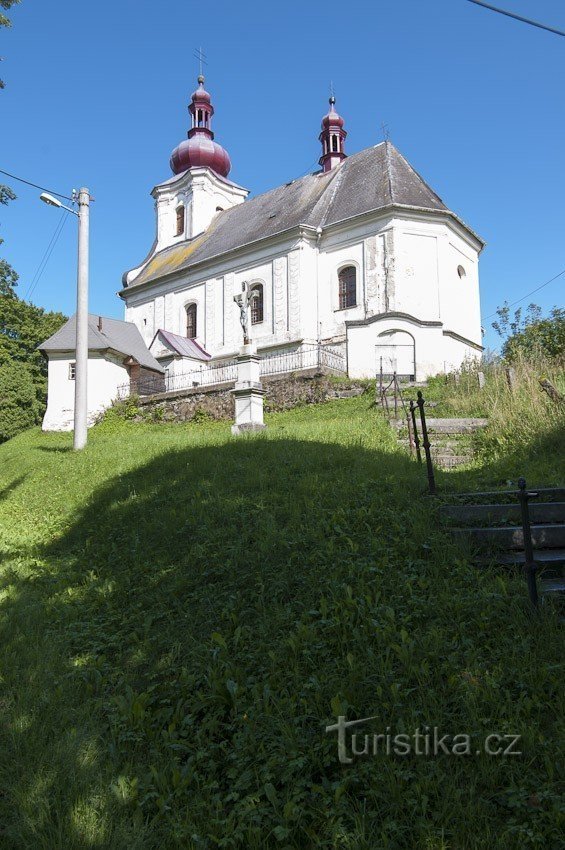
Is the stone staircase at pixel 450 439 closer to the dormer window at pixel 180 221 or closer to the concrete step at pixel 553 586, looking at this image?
the concrete step at pixel 553 586

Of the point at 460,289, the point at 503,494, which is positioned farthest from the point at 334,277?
the point at 503,494

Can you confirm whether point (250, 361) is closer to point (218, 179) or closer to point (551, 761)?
point (551, 761)

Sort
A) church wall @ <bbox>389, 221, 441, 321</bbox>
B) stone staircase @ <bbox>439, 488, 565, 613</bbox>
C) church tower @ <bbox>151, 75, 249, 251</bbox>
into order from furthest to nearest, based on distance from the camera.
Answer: church tower @ <bbox>151, 75, 249, 251</bbox>, church wall @ <bbox>389, 221, 441, 321</bbox>, stone staircase @ <bbox>439, 488, 565, 613</bbox>

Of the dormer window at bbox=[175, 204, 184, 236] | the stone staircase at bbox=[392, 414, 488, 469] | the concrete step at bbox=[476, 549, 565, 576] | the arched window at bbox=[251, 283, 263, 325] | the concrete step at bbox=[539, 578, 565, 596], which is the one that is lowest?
the concrete step at bbox=[539, 578, 565, 596]

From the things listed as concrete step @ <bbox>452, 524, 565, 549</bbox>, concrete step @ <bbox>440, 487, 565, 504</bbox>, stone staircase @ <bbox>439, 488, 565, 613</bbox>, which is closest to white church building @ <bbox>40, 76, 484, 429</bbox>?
concrete step @ <bbox>440, 487, 565, 504</bbox>

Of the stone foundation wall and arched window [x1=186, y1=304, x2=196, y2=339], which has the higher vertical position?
arched window [x1=186, y1=304, x2=196, y2=339]

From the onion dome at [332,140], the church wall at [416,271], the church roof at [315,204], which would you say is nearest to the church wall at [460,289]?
the church wall at [416,271]

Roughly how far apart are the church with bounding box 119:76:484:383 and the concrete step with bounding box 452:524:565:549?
1599 cm

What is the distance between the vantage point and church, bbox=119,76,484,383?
2270cm

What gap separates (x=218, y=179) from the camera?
123 feet

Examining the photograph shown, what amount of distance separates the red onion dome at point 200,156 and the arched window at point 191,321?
11.3 m

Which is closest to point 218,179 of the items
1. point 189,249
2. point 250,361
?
point 189,249

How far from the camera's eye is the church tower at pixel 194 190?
36844mm

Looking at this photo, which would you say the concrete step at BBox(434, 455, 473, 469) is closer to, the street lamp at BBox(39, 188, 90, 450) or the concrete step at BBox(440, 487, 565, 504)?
the concrete step at BBox(440, 487, 565, 504)
